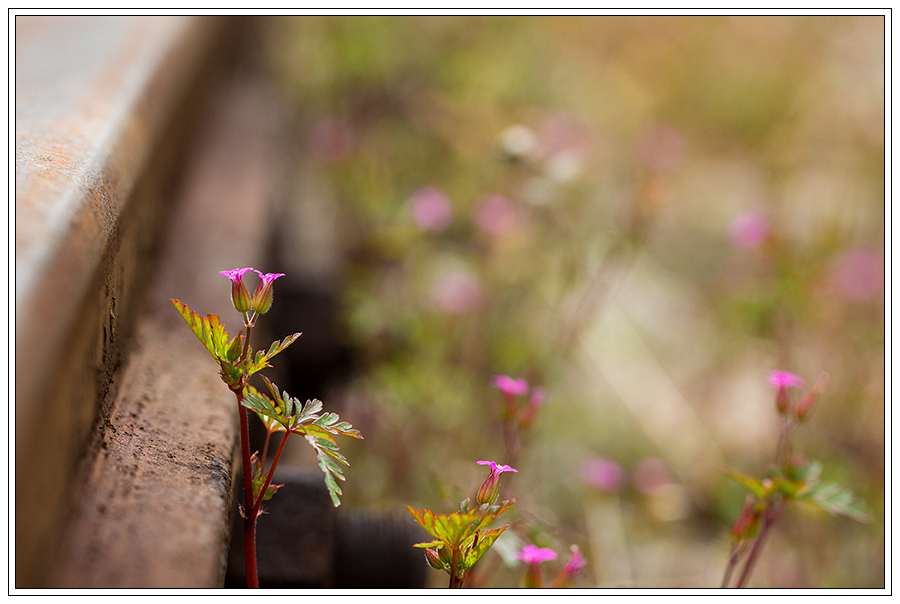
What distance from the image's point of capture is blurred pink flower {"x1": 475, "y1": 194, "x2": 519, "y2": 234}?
1.30m

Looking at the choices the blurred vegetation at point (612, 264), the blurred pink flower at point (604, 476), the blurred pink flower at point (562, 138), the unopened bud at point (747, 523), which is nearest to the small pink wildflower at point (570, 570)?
the blurred vegetation at point (612, 264)

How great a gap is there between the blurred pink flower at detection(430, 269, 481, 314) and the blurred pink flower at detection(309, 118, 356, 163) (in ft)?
1.50

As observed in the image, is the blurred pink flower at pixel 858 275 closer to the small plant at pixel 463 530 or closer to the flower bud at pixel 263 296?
the small plant at pixel 463 530

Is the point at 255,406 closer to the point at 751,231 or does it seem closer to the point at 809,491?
the point at 809,491

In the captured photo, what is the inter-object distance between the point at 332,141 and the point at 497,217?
559 millimetres

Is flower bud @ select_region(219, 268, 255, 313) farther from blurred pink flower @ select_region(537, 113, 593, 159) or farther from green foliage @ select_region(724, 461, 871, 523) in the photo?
blurred pink flower @ select_region(537, 113, 593, 159)

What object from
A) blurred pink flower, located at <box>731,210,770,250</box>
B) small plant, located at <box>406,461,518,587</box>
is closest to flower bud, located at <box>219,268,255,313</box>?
small plant, located at <box>406,461,518,587</box>

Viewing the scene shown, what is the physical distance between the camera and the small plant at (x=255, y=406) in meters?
0.47

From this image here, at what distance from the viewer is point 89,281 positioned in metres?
0.44

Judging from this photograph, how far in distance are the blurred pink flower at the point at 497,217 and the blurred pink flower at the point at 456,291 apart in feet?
0.37

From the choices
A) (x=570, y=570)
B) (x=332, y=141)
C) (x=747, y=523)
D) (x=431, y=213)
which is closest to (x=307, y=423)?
(x=570, y=570)

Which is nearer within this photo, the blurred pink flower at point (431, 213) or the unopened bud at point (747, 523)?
the unopened bud at point (747, 523)
